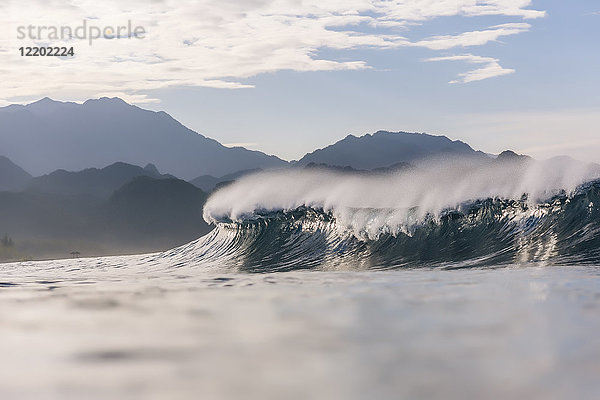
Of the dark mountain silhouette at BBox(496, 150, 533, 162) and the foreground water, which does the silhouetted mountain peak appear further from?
the foreground water

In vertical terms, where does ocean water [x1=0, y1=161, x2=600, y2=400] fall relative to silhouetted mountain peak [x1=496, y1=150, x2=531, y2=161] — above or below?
below

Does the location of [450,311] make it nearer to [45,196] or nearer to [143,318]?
[143,318]

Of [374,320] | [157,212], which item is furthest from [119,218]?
[374,320]

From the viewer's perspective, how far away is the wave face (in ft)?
51.8

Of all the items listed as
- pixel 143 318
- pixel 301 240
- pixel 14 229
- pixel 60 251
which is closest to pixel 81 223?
pixel 14 229

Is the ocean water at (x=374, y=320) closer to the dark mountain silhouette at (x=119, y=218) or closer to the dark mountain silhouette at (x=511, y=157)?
the dark mountain silhouette at (x=511, y=157)

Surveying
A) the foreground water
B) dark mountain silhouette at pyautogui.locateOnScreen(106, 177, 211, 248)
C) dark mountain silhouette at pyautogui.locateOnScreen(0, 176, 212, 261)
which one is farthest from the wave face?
dark mountain silhouette at pyautogui.locateOnScreen(106, 177, 211, 248)

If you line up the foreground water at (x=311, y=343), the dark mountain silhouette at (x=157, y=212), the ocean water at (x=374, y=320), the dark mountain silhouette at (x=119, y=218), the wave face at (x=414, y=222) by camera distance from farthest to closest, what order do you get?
the dark mountain silhouette at (x=157, y=212)
the dark mountain silhouette at (x=119, y=218)
the wave face at (x=414, y=222)
the ocean water at (x=374, y=320)
the foreground water at (x=311, y=343)

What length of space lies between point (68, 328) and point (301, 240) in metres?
13.6

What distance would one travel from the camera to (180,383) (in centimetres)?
466

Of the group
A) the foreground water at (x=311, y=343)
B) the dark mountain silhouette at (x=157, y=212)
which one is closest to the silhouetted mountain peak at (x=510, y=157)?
the foreground water at (x=311, y=343)

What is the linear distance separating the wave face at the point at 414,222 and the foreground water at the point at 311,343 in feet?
18.8

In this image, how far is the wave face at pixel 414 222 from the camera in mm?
15781

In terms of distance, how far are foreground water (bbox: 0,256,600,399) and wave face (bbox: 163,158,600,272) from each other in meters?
5.74
